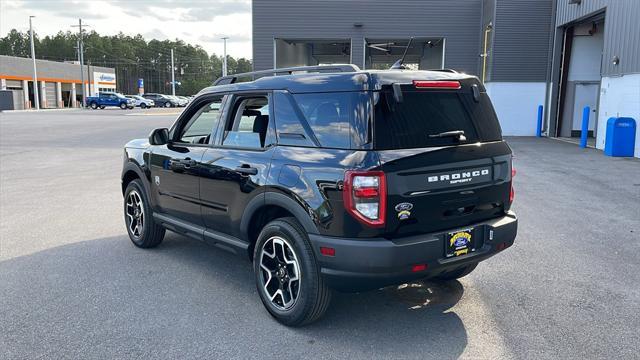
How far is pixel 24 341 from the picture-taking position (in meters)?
3.75

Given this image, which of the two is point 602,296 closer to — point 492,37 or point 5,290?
point 5,290

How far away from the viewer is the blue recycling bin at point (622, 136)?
49.0 feet

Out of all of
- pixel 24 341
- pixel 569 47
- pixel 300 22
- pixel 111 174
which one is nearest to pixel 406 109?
pixel 24 341

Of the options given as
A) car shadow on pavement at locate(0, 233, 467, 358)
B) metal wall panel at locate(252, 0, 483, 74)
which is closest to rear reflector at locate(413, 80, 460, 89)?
car shadow on pavement at locate(0, 233, 467, 358)

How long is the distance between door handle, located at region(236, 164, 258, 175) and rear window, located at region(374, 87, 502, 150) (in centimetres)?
114

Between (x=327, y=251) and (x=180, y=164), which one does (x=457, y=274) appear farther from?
(x=180, y=164)

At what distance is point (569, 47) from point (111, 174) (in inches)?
727

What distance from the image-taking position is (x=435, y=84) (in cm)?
387

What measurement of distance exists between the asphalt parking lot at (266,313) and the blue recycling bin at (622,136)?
27.7ft

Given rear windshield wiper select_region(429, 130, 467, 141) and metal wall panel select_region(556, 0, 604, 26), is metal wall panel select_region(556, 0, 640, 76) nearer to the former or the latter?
metal wall panel select_region(556, 0, 604, 26)

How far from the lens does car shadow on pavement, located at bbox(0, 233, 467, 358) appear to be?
372 centimetres

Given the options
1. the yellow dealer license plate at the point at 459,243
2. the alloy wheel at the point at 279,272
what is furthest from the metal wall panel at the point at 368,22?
the yellow dealer license plate at the point at 459,243

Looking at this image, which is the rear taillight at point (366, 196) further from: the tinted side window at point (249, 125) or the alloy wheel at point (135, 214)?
the alloy wheel at point (135, 214)

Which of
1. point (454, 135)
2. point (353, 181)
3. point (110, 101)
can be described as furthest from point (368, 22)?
point (110, 101)
